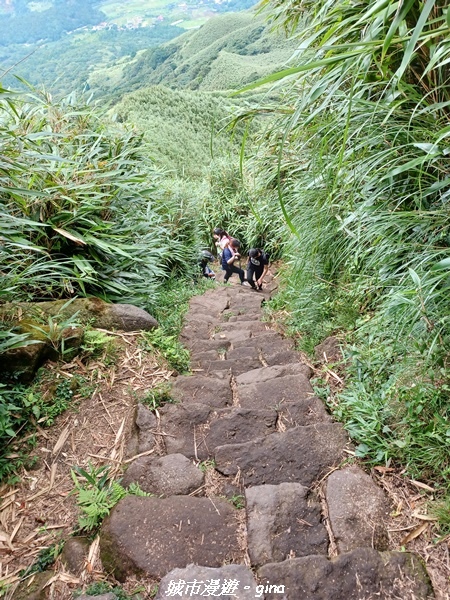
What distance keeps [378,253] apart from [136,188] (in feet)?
7.79

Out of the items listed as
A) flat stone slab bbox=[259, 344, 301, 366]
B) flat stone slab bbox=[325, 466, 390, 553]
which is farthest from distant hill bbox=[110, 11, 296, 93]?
flat stone slab bbox=[325, 466, 390, 553]

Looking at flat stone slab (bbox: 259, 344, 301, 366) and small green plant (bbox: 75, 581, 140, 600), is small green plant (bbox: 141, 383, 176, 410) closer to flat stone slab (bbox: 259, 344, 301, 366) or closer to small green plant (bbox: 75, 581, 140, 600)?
small green plant (bbox: 75, 581, 140, 600)

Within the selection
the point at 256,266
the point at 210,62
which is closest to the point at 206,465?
the point at 256,266

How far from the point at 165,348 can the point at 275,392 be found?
2.58 feet

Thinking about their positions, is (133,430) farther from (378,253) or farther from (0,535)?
(378,253)

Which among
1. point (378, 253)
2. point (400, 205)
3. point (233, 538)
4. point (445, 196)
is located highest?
point (445, 196)

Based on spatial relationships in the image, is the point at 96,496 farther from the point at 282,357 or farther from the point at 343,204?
the point at 343,204

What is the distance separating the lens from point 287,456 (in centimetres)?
172

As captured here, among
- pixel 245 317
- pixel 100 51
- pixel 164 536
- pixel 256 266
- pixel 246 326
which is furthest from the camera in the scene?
pixel 100 51

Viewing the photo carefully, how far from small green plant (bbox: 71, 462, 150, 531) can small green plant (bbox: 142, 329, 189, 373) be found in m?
0.99

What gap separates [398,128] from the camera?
1.84 metres

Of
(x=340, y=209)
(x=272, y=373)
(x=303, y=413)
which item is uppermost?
(x=340, y=209)

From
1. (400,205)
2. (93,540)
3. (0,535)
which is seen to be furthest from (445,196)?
(0,535)

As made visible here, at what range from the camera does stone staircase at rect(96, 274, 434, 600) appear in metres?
1.19
